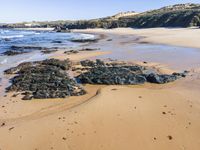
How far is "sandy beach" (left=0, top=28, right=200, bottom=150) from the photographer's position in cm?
823

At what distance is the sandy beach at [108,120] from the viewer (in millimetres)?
8234

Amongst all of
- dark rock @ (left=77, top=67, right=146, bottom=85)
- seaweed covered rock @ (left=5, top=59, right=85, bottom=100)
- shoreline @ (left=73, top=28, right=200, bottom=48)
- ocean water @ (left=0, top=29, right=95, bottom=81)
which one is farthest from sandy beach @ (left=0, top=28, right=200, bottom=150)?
shoreline @ (left=73, top=28, right=200, bottom=48)

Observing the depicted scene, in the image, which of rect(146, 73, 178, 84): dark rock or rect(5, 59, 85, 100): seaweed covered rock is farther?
rect(146, 73, 178, 84): dark rock

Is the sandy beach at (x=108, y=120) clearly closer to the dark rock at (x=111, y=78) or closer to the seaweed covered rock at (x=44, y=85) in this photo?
the seaweed covered rock at (x=44, y=85)

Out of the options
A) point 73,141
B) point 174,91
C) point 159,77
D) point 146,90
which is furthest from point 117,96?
point 73,141

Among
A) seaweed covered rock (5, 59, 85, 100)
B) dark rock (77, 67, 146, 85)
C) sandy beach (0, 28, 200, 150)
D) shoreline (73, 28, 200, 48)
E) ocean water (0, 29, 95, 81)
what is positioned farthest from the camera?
shoreline (73, 28, 200, 48)

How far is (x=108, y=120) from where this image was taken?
9.74 m

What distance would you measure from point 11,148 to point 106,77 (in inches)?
307

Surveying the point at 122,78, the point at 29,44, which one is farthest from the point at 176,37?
the point at 122,78

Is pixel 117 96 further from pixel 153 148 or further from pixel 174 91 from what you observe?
pixel 153 148

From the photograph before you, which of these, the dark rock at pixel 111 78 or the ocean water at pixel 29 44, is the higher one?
the dark rock at pixel 111 78

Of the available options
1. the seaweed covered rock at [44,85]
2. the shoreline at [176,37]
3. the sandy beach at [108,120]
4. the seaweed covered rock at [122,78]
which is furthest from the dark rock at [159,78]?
the shoreline at [176,37]

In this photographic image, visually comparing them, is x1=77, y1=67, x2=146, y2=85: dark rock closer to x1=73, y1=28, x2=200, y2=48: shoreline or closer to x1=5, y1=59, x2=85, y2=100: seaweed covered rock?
x1=5, y1=59, x2=85, y2=100: seaweed covered rock

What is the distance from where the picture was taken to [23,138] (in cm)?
866
